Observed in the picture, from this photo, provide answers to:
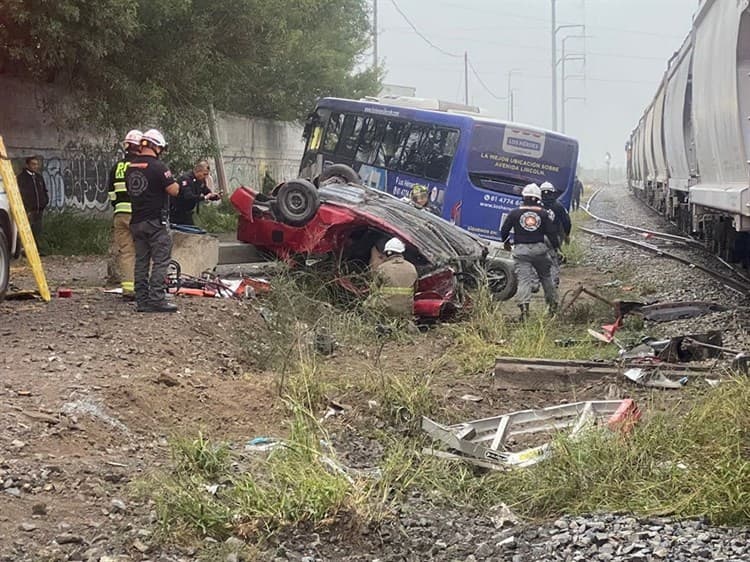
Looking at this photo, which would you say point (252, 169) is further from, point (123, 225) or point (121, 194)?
point (121, 194)

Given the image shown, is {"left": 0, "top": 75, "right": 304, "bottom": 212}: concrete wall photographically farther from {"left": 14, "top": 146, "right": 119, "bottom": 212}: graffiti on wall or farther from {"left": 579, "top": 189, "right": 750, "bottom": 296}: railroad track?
{"left": 579, "top": 189, "right": 750, "bottom": 296}: railroad track

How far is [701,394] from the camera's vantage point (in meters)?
6.15

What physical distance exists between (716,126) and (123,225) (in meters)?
6.57

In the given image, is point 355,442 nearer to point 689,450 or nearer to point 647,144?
point 689,450

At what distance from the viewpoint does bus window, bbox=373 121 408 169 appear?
58.8 feet

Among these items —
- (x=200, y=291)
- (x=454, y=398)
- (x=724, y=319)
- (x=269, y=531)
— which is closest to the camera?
(x=269, y=531)

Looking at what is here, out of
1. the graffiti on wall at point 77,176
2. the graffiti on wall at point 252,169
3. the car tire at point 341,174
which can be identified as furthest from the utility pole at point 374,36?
the car tire at point 341,174

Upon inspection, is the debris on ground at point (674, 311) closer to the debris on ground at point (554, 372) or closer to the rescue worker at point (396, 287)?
the rescue worker at point (396, 287)

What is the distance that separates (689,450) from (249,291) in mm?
6493

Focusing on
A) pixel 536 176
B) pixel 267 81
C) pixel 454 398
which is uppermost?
pixel 267 81

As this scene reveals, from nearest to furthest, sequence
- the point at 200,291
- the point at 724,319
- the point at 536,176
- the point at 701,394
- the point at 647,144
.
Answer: the point at 701,394 < the point at 724,319 < the point at 200,291 < the point at 536,176 < the point at 647,144

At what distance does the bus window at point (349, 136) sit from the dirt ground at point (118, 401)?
8.86 meters

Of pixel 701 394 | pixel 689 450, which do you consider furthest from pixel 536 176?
pixel 689 450

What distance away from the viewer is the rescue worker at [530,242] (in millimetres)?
10695
